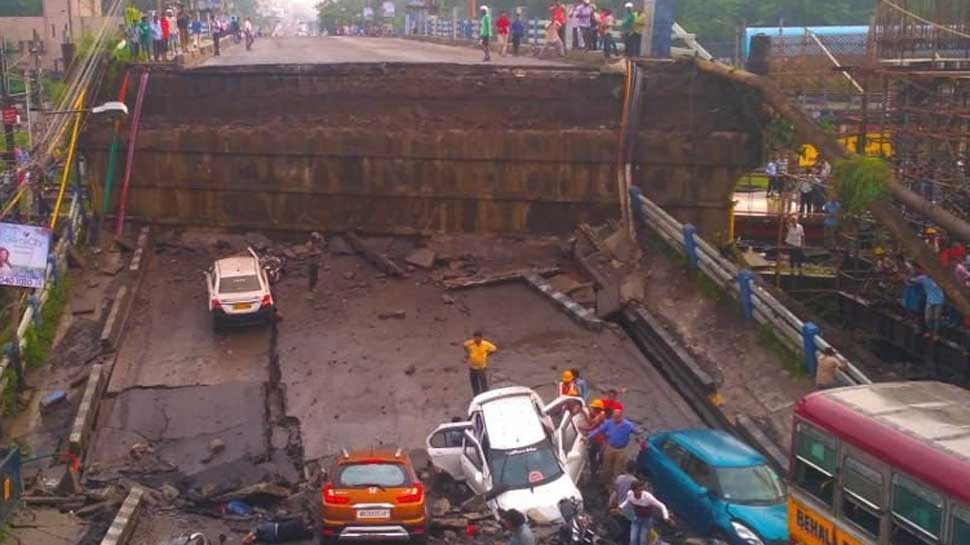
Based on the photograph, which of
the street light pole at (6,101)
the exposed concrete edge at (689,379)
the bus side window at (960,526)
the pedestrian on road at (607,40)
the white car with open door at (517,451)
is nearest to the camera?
the bus side window at (960,526)

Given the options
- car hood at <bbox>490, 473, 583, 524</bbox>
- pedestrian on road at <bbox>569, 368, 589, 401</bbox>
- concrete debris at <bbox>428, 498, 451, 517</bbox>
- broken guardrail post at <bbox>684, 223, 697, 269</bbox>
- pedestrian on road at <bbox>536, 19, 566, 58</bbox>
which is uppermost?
pedestrian on road at <bbox>536, 19, 566, 58</bbox>

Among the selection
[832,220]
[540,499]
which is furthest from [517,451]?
[832,220]

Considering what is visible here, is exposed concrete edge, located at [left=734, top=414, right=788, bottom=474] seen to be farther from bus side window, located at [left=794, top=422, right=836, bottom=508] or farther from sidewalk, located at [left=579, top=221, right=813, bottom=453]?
bus side window, located at [left=794, top=422, right=836, bottom=508]

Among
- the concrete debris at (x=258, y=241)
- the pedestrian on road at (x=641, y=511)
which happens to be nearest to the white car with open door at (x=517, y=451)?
the pedestrian on road at (x=641, y=511)

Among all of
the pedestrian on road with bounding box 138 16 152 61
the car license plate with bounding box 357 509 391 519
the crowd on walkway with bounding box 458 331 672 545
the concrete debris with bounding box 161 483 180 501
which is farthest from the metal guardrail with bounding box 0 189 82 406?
the car license plate with bounding box 357 509 391 519

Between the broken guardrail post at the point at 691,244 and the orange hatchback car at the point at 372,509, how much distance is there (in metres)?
10.6

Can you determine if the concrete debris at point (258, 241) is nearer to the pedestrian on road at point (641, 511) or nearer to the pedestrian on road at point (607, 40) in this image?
the pedestrian on road at point (607, 40)

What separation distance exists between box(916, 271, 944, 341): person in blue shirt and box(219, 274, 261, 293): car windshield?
12.6 metres

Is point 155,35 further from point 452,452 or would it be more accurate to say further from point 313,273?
point 452,452

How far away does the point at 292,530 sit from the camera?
16844 mm

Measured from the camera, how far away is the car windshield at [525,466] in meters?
17.4

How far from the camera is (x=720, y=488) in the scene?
16391 millimetres

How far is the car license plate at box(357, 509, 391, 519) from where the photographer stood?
53.5 ft

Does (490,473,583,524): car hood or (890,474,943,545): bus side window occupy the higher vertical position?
(890,474,943,545): bus side window
